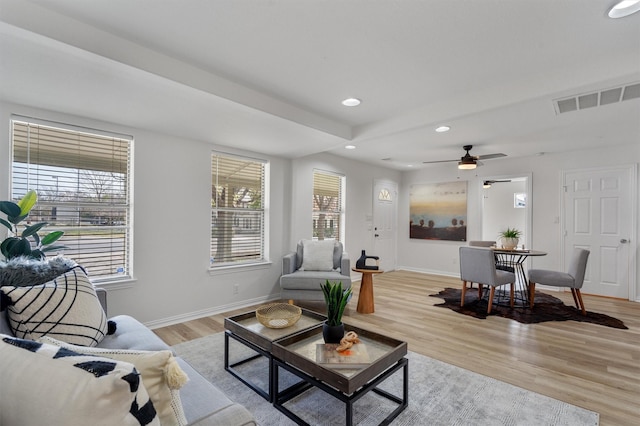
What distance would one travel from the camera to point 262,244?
182 inches

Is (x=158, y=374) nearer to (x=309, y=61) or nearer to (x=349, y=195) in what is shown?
(x=309, y=61)

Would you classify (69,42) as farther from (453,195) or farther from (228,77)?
(453,195)

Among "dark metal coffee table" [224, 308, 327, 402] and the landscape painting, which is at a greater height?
the landscape painting

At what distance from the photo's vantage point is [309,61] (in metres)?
2.35

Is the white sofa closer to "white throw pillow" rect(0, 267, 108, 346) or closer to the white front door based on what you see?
"white throw pillow" rect(0, 267, 108, 346)

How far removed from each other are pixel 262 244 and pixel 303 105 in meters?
2.25

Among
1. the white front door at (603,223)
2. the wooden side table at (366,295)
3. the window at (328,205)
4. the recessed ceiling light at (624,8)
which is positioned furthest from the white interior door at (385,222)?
the recessed ceiling light at (624,8)

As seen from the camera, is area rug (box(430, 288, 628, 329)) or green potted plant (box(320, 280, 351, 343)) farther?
area rug (box(430, 288, 628, 329))

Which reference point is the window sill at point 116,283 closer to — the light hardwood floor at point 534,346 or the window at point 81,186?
the window at point 81,186

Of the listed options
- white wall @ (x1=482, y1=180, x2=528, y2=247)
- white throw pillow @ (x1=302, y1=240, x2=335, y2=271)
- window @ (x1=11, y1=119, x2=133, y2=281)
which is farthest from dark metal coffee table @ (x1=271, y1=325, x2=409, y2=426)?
white wall @ (x1=482, y1=180, x2=528, y2=247)

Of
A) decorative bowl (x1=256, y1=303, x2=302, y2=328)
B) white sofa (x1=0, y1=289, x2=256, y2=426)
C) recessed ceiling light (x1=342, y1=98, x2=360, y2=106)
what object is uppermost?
recessed ceiling light (x1=342, y1=98, x2=360, y2=106)

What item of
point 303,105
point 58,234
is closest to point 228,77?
point 303,105

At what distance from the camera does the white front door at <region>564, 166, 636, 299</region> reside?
472 centimetres

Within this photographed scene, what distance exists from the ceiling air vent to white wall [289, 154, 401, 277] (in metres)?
3.22
